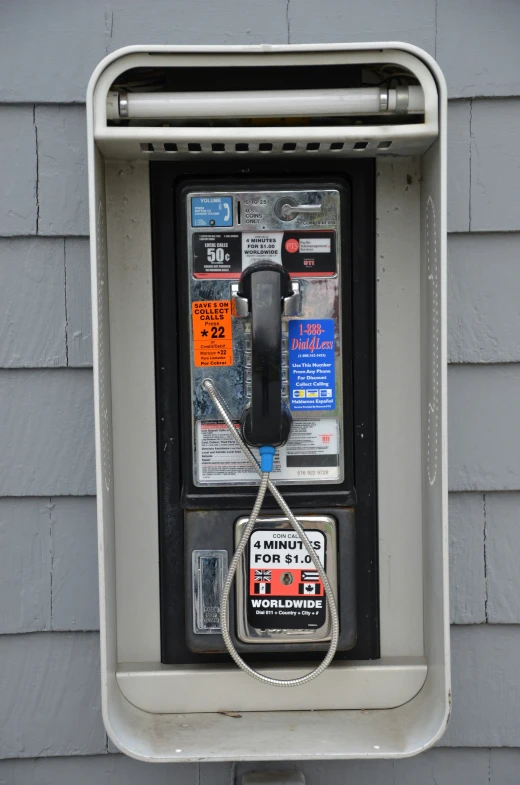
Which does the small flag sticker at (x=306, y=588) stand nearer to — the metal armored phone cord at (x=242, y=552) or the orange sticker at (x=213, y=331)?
the metal armored phone cord at (x=242, y=552)

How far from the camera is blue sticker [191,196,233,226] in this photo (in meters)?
1.37

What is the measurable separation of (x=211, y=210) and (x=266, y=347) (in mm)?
291

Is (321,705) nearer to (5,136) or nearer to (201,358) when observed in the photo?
(201,358)

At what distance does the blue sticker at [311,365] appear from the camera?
4.50ft

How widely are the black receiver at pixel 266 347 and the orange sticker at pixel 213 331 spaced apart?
55mm

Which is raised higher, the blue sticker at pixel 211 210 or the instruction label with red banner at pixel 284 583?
the blue sticker at pixel 211 210

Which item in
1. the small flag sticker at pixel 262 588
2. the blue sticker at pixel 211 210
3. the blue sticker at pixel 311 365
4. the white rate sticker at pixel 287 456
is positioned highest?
the blue sticker at pixel 211 210

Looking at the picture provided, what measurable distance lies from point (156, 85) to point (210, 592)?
1031 mm

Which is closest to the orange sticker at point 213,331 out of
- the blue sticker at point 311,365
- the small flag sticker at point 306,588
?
the blue sticker at point 311,365

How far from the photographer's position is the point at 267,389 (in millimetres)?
1333

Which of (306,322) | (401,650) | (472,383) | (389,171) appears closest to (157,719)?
(401,650)

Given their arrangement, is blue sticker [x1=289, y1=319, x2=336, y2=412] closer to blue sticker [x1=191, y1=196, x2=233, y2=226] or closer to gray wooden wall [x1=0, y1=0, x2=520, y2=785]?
blue sticker [x1=191, y1=196, x2=233, y2=226]

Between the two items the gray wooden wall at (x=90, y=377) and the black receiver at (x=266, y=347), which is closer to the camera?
the black receiver at (x=266, y=347)

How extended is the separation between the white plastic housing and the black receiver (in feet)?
0.79
